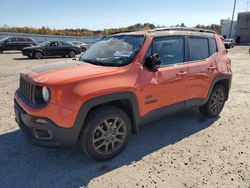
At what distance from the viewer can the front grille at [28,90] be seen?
357cm

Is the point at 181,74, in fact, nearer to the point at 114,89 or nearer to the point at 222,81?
the point at 114,89

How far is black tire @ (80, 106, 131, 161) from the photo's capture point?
3.57 metres

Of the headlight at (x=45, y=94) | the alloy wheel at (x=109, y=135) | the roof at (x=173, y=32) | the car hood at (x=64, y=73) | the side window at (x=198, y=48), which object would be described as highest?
the roof at (x=173, y=32)

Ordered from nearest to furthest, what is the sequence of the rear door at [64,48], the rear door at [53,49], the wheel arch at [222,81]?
the wheel arch at [222,81] → the rear door at [53,49] → the rear door at [64,48]

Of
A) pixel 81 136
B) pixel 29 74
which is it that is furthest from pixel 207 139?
pixel 29 74

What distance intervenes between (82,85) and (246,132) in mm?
3372

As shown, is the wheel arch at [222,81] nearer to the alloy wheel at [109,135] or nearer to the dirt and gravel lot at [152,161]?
the dirt and gravel lot at [152,161]

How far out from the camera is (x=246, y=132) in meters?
4.99

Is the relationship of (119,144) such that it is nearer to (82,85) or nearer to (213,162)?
(82,85)

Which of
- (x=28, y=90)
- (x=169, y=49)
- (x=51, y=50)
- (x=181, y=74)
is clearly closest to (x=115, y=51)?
(x=169, y=49)

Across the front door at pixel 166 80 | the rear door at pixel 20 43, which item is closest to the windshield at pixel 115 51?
the front door at pixel 166 80

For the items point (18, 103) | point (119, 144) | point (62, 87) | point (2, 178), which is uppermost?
point (62, 87)

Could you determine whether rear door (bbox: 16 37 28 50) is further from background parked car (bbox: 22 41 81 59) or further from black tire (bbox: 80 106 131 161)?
black tire (bbox: 80 106 131 161)

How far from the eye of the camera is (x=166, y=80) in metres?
4.30
